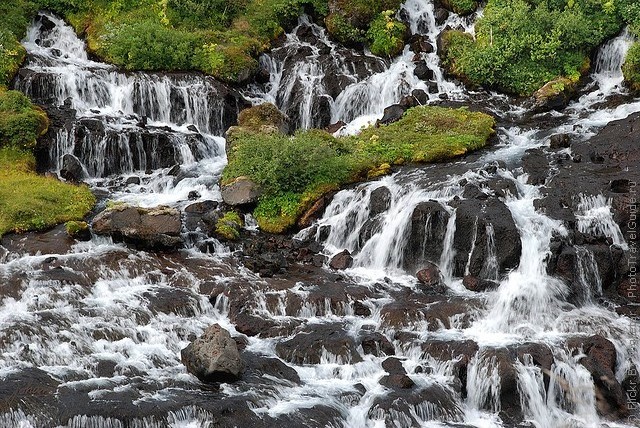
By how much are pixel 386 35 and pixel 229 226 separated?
16286 millimetres

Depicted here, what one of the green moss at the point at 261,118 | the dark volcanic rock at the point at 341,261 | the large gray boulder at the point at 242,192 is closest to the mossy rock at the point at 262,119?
the green moss at the point at 261,118

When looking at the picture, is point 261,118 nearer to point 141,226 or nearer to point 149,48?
point 149,48

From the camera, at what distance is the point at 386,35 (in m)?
34.1

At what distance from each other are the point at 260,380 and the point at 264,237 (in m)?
7.50

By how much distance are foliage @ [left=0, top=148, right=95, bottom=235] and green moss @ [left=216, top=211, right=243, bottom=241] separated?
461 cm

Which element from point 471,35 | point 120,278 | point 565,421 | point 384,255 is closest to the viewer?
point 565,421

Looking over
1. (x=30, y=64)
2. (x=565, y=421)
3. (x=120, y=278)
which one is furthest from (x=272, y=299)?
(x=30, y=64)

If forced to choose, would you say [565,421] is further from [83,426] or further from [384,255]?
[83,426]

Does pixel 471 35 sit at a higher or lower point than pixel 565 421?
higher

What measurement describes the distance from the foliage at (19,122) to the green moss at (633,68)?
24.0 m

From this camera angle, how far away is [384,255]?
68.6ft

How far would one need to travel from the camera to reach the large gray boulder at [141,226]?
20828 mm

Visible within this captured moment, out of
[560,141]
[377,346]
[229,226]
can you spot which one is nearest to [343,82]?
[560,141]

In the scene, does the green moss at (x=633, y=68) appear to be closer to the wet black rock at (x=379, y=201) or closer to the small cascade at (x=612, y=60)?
the small cascade at (x=612, y=60)
